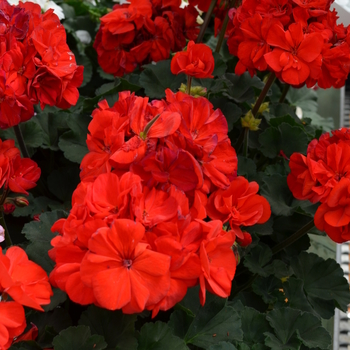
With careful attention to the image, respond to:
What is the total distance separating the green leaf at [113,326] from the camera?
59cm

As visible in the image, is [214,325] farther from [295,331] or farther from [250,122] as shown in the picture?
[250,122]

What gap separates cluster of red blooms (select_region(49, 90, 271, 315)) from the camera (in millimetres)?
462

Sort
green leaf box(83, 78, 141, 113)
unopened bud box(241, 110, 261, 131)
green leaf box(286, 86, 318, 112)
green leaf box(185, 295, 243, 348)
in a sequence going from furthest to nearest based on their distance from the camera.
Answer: green leaf box(286, 86, 318, 112)
green leaf box(83, 78, 141, 113)
unopened bud box(241, 110, 261, 131)
green leaf box(185, 295, 243, 348)

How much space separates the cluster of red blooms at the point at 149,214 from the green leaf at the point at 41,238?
156mm

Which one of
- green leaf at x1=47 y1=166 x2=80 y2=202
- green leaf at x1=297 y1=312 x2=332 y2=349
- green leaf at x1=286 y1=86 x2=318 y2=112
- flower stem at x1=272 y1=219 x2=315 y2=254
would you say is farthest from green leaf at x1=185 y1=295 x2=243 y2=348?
green leaf at x1=286 y1=86 x2=318 y2=112

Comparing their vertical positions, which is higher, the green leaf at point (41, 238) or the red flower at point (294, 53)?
the red flower at point (294, 53)

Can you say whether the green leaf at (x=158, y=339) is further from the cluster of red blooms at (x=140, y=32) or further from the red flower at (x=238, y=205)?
the cluster of red blooms at (x=140, y=32)

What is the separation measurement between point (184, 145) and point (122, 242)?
154 mm

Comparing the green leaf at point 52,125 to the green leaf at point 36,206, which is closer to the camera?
the green leaf at point 36,206

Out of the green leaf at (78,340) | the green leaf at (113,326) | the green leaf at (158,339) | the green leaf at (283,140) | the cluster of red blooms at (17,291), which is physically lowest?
the green leaf at (283,140)

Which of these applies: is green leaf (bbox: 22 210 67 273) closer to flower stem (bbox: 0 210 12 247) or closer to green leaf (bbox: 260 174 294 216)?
flower stem (bbox: 0 210 12 247)

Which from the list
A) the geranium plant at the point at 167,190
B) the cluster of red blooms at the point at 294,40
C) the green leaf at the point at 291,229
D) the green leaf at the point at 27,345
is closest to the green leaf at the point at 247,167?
the geranium plant at the point at 167,190

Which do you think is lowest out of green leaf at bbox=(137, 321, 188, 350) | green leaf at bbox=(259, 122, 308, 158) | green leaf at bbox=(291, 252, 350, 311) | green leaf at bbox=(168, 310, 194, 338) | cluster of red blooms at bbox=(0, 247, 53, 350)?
green leaf at bbox=(291, 252, 350, 311)

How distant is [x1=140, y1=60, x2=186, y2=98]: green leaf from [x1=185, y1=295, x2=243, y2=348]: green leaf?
605 millimetres
